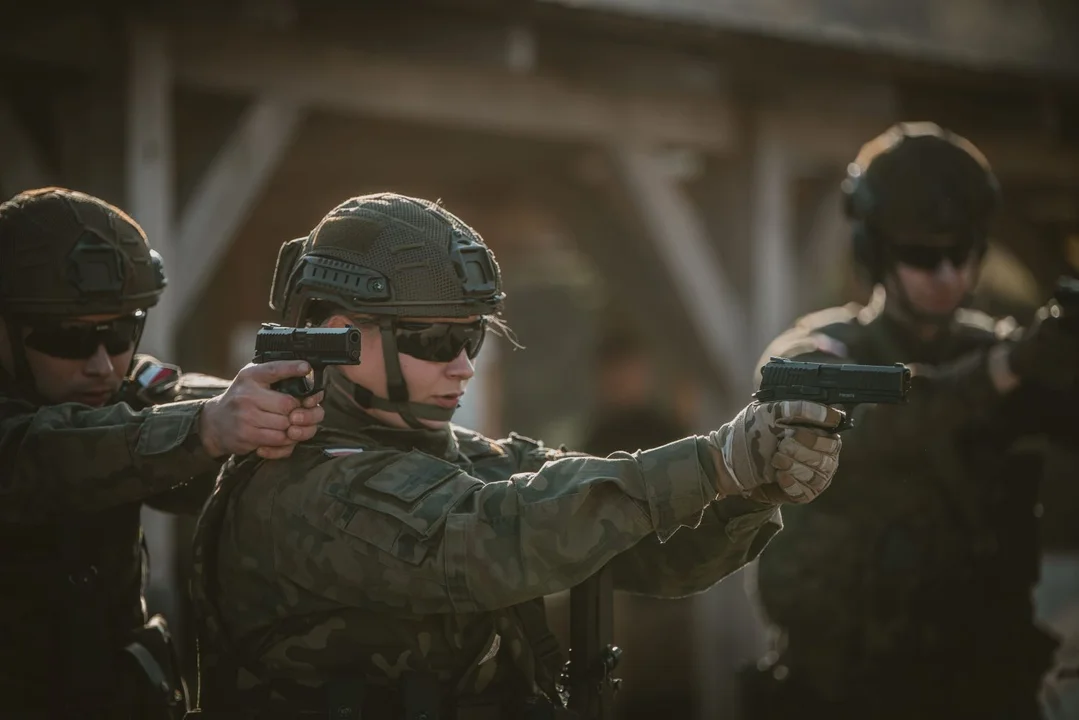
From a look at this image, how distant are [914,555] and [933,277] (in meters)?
0.85

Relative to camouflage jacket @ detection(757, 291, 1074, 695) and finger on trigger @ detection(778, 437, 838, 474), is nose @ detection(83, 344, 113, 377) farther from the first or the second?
camouflage jacket @ detection(757, 291, 1074, 695)

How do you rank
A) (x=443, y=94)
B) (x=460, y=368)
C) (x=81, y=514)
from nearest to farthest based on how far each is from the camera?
(x=460, y=368)
(x=81, y=514)
(x=443, y=94)

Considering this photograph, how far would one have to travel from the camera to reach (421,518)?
8.15 feet

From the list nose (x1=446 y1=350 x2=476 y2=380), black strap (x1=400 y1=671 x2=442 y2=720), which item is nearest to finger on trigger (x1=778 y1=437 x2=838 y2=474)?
nose (x1=446 y1=350 x2=476 y2=380)

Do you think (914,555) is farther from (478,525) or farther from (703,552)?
(478,525)

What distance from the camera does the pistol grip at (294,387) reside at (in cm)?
256

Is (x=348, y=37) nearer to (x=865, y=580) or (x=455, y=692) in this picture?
(x=865, y=580)

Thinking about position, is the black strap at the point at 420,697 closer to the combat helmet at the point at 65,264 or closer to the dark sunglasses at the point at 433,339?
the dark sunglasses at the point at 433,339

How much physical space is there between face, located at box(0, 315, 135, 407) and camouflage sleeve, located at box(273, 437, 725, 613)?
2.65 ft

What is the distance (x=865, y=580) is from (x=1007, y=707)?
0.55 metres

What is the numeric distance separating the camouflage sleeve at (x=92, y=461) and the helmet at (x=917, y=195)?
7.76ft

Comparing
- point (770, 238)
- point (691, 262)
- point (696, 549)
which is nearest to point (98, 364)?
point (696, 549)

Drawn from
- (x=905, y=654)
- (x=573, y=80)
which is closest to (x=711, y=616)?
(x=573, y=80)

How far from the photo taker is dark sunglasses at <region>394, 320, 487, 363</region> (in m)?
2.75
